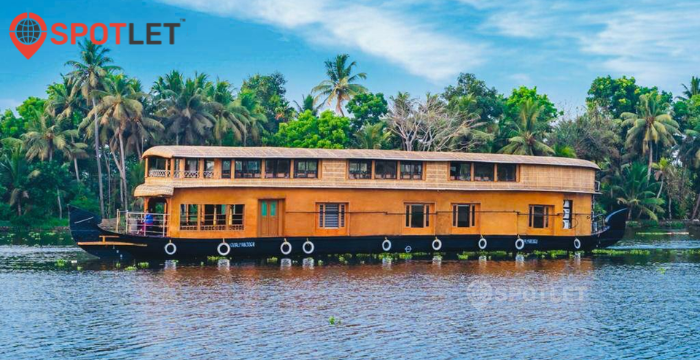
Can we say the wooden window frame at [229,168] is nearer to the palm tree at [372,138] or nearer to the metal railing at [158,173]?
the metal railing at [158,173]

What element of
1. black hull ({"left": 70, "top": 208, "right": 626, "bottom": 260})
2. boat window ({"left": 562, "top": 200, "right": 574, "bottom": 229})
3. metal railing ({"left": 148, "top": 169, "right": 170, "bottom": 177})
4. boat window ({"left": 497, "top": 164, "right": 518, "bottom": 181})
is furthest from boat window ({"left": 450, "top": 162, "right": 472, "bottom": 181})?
metal railing ({"left": 148, "top": 169, "right": 170, "bottom": 177})

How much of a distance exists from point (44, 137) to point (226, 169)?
101 ft

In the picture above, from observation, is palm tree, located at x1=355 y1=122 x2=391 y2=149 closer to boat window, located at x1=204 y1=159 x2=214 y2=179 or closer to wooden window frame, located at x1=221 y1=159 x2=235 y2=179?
wooden window frame, located at x1=221 y1=159 x2=235 y2=179

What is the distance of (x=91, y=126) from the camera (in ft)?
194

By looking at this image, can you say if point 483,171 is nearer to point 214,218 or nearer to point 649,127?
point 214,218

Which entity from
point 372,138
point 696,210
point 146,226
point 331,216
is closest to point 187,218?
point 146,226

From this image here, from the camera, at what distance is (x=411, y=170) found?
118 feet

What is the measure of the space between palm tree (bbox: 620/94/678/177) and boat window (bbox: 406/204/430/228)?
36.0 m

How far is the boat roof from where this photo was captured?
33.1m

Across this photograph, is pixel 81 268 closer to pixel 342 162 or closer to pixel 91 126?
pixel 342 162

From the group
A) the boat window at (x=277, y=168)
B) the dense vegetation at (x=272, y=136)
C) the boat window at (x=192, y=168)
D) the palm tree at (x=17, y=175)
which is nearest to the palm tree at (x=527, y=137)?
the dense vegetation at (x=272, y=136)

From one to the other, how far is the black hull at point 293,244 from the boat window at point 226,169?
2.43 metres

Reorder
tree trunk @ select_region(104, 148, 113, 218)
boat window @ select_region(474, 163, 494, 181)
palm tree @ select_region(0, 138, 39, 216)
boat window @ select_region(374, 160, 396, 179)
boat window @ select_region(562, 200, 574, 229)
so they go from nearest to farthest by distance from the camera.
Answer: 1. boat window @ select_region(374, 160, 396, 179)
2. boat window @ select_region(474, 163, 494, 181)
3. boat window @ select_region(562, 200, 574, 229)
4. palm tree @ select_region(0, 138, 39, 216)
5. tree trunk @ select_region(104, 148, 113, 218)

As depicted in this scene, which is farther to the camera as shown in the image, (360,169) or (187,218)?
(360,169)
